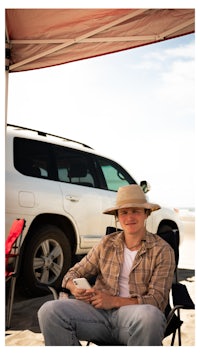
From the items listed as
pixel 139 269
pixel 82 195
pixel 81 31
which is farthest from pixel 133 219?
pixel 82 195

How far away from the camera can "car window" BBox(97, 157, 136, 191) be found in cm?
560

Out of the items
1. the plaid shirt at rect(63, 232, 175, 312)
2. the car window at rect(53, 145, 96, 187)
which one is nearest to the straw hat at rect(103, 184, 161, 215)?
the plaid shirt at rect(63, 232, 175, 312)

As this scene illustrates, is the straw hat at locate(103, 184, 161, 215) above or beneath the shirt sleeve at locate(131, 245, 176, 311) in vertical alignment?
above

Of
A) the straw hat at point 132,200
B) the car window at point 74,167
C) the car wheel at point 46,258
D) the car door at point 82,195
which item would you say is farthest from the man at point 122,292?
the car window at point 74,167

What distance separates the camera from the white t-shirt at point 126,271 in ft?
8.51

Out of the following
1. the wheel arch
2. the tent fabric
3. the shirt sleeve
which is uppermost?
the tent fabric

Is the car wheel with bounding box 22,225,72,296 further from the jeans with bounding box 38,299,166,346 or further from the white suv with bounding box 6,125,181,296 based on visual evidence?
the jeans with bounding box 38,299,166,346

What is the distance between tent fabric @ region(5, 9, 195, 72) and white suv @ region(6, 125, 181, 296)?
3.21ft

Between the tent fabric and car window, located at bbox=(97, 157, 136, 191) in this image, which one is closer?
the tent fabric

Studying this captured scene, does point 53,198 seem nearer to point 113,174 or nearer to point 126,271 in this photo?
point 113,174

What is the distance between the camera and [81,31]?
3676mm

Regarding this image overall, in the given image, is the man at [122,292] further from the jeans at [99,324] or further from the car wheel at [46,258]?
the car wheel at [46,258]

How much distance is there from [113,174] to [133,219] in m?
3.08
